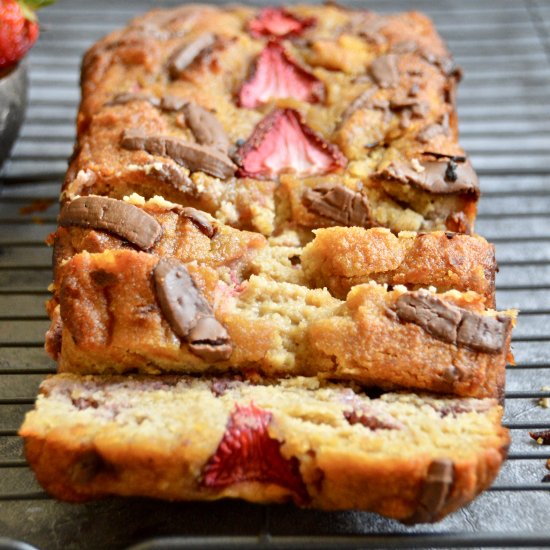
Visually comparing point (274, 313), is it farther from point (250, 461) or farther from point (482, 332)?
point (482, 332)

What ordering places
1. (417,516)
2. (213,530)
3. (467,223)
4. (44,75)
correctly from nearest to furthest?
(417,516) → (213,530) → (467,223) → (44,75)

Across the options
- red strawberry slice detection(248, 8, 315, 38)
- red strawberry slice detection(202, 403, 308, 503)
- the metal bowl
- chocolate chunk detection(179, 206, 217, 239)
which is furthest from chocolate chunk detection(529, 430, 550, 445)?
the metal bowl

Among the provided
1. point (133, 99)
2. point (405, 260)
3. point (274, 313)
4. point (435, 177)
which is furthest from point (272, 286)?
point (133, 99)

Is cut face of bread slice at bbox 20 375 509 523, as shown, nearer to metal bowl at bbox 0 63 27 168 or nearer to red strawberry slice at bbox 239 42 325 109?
red strawberry slice at bbox 239 42 325 109

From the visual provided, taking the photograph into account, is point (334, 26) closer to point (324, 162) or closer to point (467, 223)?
point (324, 162)

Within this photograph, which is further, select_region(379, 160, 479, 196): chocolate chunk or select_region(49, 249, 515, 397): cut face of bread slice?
select_region(379, 160, 479, 196): chocolate chunk

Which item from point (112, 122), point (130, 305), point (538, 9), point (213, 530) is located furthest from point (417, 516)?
point (538, 9)
